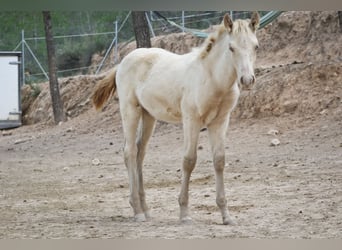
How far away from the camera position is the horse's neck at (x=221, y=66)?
279 centimetres

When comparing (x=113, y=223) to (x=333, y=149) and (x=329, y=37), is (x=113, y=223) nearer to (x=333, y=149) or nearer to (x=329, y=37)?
(x=333, y=149)

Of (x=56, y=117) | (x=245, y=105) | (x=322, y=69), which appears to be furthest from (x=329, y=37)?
(x=56, y=117)

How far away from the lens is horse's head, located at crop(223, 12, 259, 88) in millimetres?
2645

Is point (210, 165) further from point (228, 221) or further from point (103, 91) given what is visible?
point (228, 221)

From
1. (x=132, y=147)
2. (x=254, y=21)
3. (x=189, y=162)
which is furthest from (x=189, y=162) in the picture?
(x=254, y=21)

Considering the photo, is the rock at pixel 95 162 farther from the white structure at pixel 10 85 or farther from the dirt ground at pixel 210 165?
the white structure at pixel 10 85

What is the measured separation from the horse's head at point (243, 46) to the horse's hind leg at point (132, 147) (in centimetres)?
60

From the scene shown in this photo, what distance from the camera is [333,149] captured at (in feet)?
14.2

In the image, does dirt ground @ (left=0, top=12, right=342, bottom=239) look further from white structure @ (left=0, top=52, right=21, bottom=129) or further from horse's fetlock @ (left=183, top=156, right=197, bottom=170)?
white structure @ (left=0, top=52, right=21, bottom=129)

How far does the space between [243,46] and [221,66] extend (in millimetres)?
160

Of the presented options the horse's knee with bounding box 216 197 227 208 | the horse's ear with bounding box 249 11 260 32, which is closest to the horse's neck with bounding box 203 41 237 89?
the horse's ear with bounding box 249 11 260 32

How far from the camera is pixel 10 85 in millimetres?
4918

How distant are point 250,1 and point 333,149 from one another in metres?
1.80

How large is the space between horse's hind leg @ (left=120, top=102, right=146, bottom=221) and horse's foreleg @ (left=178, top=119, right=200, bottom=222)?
242 mm
